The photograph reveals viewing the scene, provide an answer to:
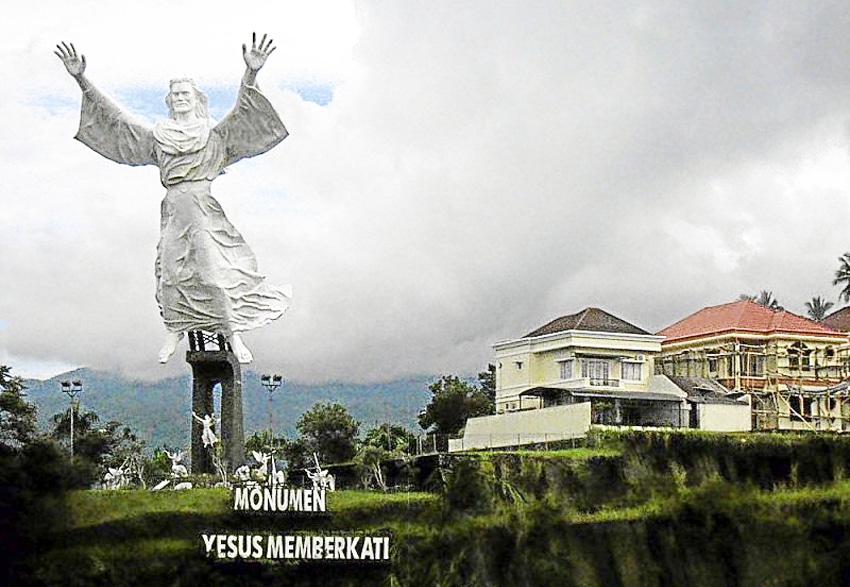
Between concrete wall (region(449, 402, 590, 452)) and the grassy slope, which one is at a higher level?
concrete wall (region(449, 402, 590, 452))

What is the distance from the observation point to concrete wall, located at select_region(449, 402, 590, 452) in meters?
40.0

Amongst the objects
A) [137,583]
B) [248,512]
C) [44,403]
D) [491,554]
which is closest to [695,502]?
[491,554]

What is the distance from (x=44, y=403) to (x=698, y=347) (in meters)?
97.1

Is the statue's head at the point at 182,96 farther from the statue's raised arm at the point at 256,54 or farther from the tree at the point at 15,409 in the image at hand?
the tree at the point at 15,409

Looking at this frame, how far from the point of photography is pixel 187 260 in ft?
123

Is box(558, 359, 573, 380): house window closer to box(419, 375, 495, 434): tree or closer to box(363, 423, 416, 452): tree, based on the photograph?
box(363, 423, 416, 452): tree

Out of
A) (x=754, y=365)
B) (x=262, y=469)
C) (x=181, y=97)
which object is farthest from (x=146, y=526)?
(x=754, y=365)

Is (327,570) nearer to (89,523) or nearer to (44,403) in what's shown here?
(89,523)

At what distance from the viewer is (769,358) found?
51.7 m

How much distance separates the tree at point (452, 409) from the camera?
57844mm

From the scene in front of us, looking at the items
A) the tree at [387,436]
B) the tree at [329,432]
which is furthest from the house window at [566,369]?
the tree at [329,432]

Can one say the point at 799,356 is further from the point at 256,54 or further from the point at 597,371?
the point at 256,54

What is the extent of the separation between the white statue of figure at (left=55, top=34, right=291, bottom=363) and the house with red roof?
19914mm

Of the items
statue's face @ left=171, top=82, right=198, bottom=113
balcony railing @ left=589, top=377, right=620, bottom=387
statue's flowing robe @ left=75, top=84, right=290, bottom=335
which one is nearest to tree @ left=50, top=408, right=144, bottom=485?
statue's flowing robe @ left=75, top=84, right=290, bottom=335
